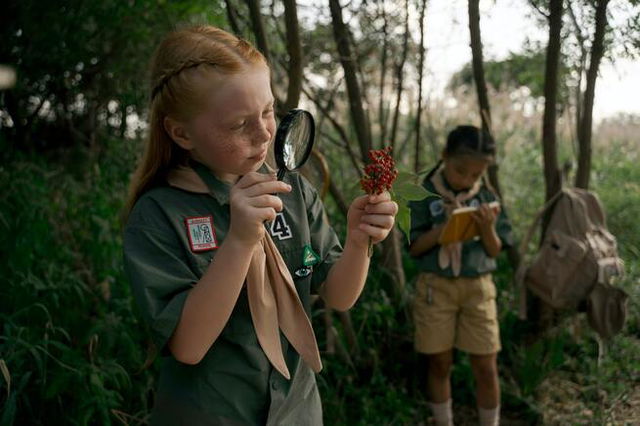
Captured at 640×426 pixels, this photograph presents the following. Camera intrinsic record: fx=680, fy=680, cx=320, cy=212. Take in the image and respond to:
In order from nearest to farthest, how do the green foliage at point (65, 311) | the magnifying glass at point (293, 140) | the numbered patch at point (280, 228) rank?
the magnifying glass at point (293, 140)
the numbered patch at point (280, 228)
the green foliage at point (65, 311)

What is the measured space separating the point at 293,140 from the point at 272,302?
360 millimetres

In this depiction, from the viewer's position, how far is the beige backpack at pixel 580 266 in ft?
10.1

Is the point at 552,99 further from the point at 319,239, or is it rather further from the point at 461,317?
the point at 319,239

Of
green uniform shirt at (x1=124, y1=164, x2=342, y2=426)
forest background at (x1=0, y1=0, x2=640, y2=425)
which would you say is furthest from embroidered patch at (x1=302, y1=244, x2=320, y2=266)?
forest background at (x1=0, y1=0, x2=640, y2=425)

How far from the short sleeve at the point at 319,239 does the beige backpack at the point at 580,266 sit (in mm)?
1808

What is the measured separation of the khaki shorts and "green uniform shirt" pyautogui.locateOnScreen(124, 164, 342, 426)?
1.63 meters

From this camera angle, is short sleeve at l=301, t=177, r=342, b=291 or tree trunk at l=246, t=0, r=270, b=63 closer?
→ short sleeve at l=301, t=177, r=342, b=291

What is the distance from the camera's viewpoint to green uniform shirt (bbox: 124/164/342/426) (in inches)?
53.2

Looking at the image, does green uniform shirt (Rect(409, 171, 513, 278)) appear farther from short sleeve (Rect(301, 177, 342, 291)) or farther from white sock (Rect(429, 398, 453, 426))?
short sleeve (Rect(301, 177, 342, 291))

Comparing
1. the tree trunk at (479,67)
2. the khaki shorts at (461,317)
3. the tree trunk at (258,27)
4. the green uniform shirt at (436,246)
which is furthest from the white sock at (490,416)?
the tree trunk at (258,27)

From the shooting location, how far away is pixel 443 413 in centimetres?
313

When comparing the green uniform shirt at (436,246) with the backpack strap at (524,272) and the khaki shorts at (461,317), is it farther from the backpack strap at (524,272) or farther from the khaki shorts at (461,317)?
the backpack strap at (524,272)

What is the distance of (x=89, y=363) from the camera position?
2617mm

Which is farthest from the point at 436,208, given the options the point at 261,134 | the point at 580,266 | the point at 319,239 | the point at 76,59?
the point at 76,59
